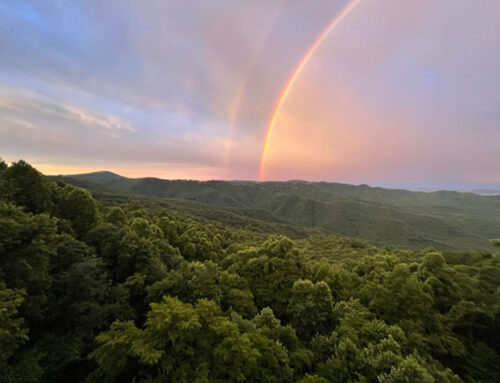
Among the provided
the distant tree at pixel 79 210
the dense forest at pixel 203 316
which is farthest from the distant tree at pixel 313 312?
the distant tree at pixel 79 210

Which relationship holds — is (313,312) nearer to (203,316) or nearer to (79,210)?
(203,316)

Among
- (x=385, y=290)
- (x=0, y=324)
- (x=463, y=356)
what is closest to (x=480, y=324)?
(x=463, y=356)

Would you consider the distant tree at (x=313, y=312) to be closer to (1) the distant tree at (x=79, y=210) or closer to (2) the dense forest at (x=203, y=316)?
(2) the dense forest at (x=203, y=316)

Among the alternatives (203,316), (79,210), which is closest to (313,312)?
(203,316)

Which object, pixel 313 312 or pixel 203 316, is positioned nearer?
pixel 203 316

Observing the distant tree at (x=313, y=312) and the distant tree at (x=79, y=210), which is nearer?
the distant tree at (x=313, y=312)

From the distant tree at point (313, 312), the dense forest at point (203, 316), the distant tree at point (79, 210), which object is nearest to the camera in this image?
the dense forest at point (203, 316)

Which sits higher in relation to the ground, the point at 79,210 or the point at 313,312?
the point at 79,210

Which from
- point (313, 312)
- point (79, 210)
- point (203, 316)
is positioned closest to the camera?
point (203, 316)

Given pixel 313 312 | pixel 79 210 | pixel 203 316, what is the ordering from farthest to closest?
pixel 79 210, pixel 313 312, pixel 203 316

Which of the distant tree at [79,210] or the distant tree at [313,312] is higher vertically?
the distant tree at [79,210]
